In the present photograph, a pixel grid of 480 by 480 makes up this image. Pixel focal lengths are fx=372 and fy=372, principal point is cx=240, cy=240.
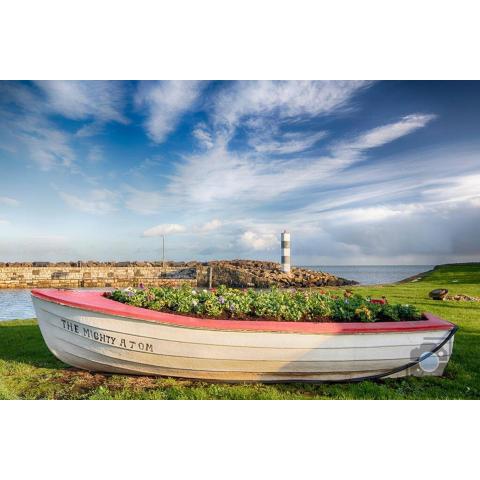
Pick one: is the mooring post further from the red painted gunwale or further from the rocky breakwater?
the red painted gunwale

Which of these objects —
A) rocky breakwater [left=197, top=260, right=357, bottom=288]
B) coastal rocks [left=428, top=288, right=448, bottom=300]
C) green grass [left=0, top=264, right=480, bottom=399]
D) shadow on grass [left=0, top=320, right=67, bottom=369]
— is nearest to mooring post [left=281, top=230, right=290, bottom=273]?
rocky breakwater [left=197, top=260, right=357, bottom=288]

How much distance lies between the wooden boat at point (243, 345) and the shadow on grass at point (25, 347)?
111cm

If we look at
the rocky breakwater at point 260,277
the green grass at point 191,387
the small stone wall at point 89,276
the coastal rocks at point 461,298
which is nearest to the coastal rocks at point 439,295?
the coastal rocks at point 461,298

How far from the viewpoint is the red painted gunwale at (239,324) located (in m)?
3.64

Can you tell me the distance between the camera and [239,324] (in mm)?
3678

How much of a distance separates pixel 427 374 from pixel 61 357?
13.7 ft

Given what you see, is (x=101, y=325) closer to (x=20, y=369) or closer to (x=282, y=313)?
(x=20, y=369)

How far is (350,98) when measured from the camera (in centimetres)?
756

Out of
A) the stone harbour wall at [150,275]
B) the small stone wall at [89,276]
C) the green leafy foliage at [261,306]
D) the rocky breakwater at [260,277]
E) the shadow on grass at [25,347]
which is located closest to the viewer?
the green leafy foliage at [261,306]

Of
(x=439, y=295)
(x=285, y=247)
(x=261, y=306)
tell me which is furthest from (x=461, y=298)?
(x=285, y=247)

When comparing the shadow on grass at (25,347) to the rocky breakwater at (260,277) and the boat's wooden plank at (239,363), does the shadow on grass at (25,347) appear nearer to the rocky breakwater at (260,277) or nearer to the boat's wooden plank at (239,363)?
the boat's wooden plank at (239,363)

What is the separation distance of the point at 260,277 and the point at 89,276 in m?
11.4

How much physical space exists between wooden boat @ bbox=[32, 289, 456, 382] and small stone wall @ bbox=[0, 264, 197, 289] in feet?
53.5
